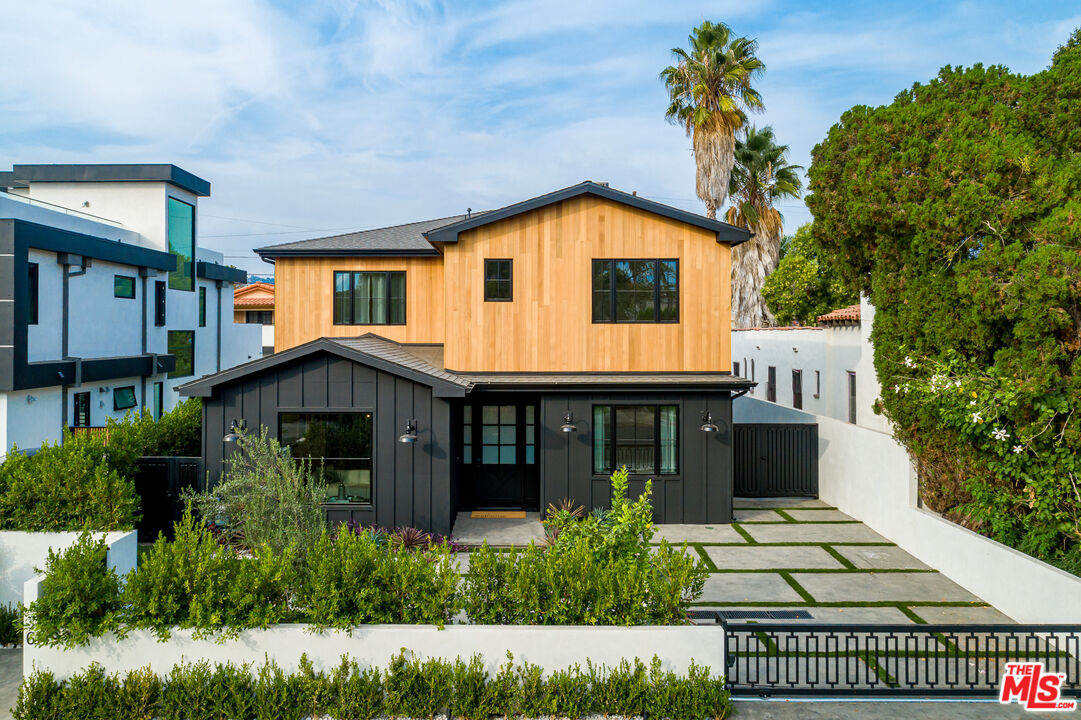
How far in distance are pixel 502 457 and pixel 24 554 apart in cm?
818

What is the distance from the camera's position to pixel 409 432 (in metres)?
12.1

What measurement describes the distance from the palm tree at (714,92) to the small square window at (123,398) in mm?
23017

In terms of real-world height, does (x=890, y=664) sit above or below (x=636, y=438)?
below

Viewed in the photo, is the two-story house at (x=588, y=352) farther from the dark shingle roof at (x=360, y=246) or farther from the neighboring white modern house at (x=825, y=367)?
the neighboring white modern house at (x=825, y=367)

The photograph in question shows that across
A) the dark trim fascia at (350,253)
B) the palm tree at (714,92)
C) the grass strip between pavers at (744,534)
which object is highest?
the palm tree at (714,92)

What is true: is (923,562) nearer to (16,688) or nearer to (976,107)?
(976,107)

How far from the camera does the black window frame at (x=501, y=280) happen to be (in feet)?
45.3

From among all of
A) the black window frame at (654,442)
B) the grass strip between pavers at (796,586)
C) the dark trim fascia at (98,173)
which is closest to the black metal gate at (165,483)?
the black window frame at (654,442)

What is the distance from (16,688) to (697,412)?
1077cm

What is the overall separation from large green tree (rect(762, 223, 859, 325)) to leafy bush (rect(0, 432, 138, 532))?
2947 cm

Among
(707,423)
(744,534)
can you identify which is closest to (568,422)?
(707,423)

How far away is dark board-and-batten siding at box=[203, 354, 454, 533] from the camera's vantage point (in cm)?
1225

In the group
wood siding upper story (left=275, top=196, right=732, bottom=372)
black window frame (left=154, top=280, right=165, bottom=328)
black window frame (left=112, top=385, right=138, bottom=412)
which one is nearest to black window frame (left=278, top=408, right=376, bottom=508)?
wood siding upper story (left=275, top=196, right=732, bottom=372)

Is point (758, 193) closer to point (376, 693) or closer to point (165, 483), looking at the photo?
point (165, 483)
